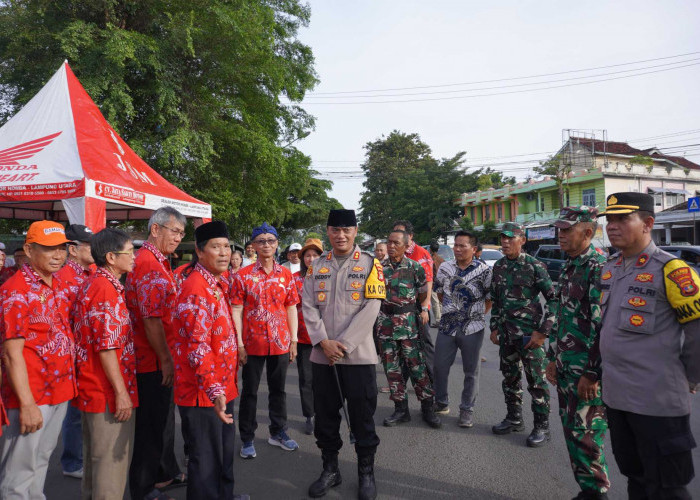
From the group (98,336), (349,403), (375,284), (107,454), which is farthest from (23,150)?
(349,403)

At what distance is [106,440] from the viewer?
8.50 feet

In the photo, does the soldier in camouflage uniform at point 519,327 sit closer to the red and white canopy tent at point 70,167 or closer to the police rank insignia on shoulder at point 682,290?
the police rank insignia on shoulder at point 682,290

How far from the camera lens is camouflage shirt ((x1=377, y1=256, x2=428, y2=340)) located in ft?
15.6

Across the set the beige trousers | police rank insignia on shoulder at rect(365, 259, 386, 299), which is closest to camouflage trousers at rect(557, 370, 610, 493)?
police rank insignia on shoulder at rect(365, 259, 386, 299)

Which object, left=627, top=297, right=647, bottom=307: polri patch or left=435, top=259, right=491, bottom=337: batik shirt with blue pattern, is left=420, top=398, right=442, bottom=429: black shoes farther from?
left=627, top=297, right=647, bottom=307: polri patch

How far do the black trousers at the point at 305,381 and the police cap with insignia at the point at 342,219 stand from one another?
1762mm

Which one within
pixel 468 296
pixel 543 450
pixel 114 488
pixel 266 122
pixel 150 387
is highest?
pixel 266 122

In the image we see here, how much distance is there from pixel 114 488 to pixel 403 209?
3460 centimetres

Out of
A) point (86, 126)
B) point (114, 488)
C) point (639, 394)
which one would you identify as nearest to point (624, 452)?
point (639, 394)

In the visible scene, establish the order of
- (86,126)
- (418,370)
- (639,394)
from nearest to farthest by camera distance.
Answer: (639,394)
(418,370)
(86,126)

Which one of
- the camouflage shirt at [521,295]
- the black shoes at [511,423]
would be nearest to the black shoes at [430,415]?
the black shoes at [511,423]

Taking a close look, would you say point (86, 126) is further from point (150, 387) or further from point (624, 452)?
point (624, 452)

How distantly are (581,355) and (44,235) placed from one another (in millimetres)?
3428

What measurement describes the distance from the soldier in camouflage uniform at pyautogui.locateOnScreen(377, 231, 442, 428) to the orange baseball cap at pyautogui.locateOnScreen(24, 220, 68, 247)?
2988mm
